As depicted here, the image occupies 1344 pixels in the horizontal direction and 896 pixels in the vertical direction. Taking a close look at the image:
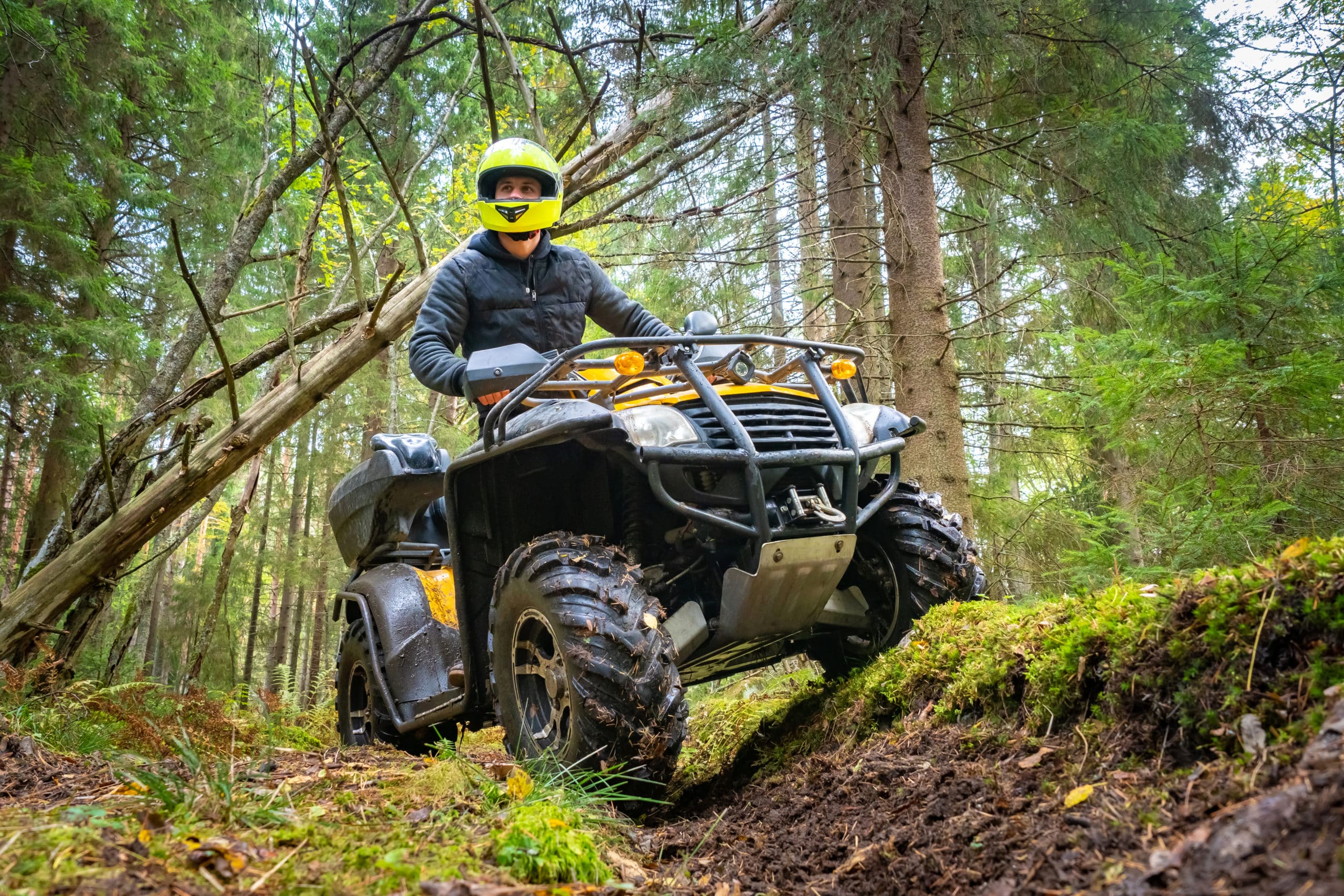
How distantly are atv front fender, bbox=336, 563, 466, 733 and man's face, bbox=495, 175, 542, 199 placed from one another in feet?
6.36

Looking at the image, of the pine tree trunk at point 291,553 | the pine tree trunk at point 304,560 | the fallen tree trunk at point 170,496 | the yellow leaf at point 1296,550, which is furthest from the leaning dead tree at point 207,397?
the pine tree trunk at point 291,553

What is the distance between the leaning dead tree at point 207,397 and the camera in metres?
5.34

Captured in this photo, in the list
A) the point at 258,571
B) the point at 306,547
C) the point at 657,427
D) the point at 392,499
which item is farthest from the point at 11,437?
the point at 657,427

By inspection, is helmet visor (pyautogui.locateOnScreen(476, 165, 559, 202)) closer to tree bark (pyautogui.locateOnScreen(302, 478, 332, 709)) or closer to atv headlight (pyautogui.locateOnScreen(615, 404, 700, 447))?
atv headlight (pyautogui.locateOnScreen(615, 404, 700, 447))

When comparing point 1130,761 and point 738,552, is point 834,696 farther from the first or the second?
point 1130,761

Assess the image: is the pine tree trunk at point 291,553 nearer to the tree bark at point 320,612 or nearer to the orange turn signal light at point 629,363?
the tree bark at point 320,612

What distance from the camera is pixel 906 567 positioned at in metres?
3.48

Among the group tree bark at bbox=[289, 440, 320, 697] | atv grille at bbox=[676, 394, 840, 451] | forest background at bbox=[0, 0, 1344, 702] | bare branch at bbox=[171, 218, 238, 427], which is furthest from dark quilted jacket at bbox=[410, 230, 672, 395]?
tree bark at bbox=[289, 440, 320, 697]

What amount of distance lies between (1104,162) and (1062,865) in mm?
6490

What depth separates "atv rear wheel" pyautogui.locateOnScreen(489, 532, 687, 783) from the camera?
8.71ft

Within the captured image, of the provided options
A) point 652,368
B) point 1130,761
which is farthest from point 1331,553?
point 652,368

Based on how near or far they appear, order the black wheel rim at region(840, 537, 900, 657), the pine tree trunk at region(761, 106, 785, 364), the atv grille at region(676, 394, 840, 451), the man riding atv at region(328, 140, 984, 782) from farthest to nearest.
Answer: the pine tree trunk at region(761, 106, 785, 364), the black wheel rim at region(840, 537, 900, 657), the atv grille at region(676, 394, 840, 451), the man riding atv at region(328, 140, 984, 782)

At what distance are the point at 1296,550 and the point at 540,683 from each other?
231 cm

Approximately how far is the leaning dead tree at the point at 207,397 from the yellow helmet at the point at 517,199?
45.4 inches
